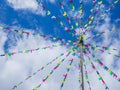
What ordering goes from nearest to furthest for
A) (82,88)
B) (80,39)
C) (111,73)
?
(82,88)
(111,73)
(80,39)

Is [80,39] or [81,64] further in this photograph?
[80,39]

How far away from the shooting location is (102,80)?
1861 centimetres

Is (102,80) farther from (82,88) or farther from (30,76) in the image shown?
(30,76)

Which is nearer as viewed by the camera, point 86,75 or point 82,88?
point 82,88

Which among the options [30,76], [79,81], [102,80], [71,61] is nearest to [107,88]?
[102,80]

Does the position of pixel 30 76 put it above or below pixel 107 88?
above

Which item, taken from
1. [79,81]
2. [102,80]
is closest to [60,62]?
[79,81]

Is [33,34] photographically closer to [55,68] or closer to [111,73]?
[55,68]

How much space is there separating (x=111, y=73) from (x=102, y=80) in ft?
2.95

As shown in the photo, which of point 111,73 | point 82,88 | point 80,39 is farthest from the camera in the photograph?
point 80,39

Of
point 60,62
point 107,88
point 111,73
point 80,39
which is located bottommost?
point 107,88

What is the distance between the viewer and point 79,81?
19.0 meters

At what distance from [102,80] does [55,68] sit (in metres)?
3.42

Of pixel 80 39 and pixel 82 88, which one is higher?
pixel 80 39
